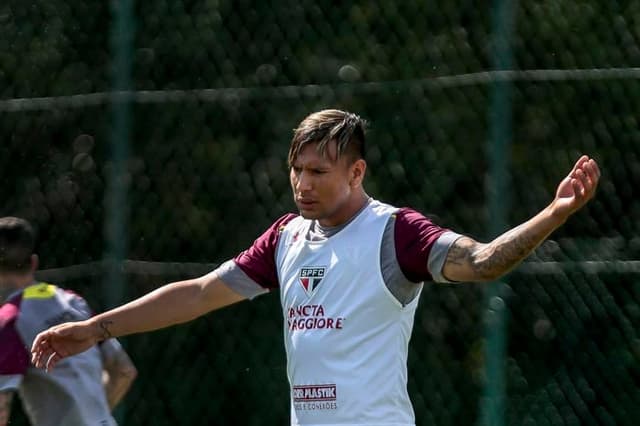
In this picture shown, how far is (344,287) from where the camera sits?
4.15m

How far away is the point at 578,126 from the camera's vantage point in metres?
5.81

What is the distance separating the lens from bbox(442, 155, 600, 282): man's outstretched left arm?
3.63 metres

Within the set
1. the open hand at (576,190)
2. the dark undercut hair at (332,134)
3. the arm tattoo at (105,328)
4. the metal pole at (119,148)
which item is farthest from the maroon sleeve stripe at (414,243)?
the metal pole at (119,148)

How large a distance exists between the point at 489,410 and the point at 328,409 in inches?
72.5

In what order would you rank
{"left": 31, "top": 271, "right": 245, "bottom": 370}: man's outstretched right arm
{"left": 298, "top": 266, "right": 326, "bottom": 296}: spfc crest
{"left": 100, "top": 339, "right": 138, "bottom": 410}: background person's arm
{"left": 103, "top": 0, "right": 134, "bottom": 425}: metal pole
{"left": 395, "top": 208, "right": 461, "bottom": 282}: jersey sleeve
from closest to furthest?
{"left": 395, "top": 208, "right": 461, "bottom": 282}: jersey sleeve, {"left": 298, "top": 266, "right": 326, "bottom": 296}: spfc crest, {"left": 31, "top": 271, "right": 245, "bottom": 370}: man's outstretched right arm, {"left": 100, "top": 339, "right": 138, "bottom": 410}: background person's arm, {"left": 103, "top": 0, "right": 134, "bottom": 425}: metal pole

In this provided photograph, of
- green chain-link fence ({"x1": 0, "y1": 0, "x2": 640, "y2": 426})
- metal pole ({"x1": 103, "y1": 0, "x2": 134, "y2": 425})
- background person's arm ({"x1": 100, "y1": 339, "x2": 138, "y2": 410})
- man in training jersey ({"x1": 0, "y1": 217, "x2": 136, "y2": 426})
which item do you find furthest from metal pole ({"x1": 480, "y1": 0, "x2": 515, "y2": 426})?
metal pole ({"x1": 103, "y1": 0, "x2": 134, "y2": 425})

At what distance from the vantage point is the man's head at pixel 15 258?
5.45m

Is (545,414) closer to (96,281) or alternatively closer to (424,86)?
(424,86)

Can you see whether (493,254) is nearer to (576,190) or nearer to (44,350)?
(576,190)

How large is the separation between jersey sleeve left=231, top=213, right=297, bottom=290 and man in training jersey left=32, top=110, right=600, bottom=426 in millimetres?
87

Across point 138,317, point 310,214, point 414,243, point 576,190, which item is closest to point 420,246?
point 414,243

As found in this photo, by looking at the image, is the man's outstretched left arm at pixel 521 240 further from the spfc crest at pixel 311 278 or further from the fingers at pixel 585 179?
the spfc crest at pixel 311 278

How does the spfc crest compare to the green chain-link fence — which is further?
the green chain-link fence

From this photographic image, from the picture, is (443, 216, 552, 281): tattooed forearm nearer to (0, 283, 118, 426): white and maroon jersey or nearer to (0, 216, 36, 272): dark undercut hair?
(0, 283, 118, 426): white and maroon jersey
